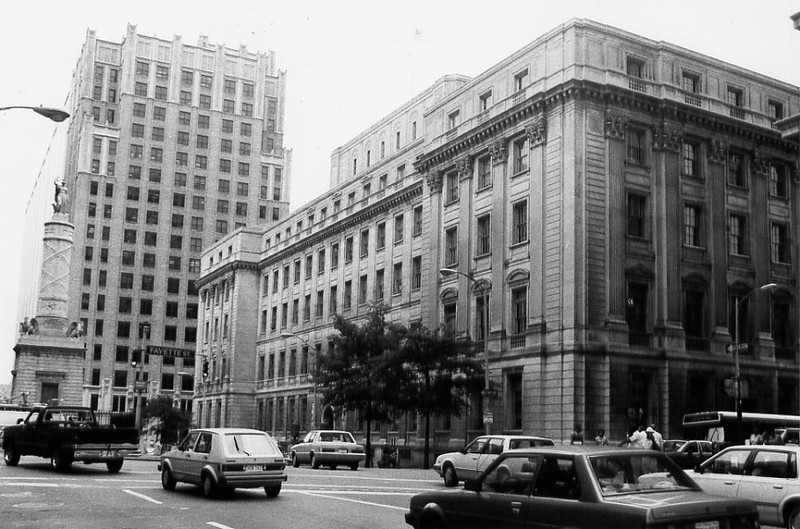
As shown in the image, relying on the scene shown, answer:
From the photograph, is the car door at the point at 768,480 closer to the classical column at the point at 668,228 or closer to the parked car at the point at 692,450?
the parked car at the point at 692,450

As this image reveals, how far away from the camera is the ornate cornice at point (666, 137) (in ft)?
152

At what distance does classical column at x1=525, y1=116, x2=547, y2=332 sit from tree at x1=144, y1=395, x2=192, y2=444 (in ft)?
143

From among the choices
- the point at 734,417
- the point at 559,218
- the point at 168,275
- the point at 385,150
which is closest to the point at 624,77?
the point at 559,218

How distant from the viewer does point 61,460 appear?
27.5m

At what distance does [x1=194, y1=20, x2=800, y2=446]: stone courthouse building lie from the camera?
4328cm

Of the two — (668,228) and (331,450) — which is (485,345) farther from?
(668,228)

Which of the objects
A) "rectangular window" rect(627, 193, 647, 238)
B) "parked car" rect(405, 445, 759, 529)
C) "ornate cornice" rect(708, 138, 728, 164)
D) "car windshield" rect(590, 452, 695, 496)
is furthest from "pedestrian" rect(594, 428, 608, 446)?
"car windshield" rect(590, 452, 695, 496)

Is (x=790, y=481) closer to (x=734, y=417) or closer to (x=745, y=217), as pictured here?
(x=734, y=417)

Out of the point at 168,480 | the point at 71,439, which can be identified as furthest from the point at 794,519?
the point at 71,439

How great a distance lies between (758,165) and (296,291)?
41137mm

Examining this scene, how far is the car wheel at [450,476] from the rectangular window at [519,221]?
20829 mm

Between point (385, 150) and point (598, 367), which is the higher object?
point (385, 150)

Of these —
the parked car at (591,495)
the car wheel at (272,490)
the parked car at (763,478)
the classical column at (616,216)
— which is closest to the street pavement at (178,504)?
the car wheel at (272,490)

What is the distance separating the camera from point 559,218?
4378 centimetres
